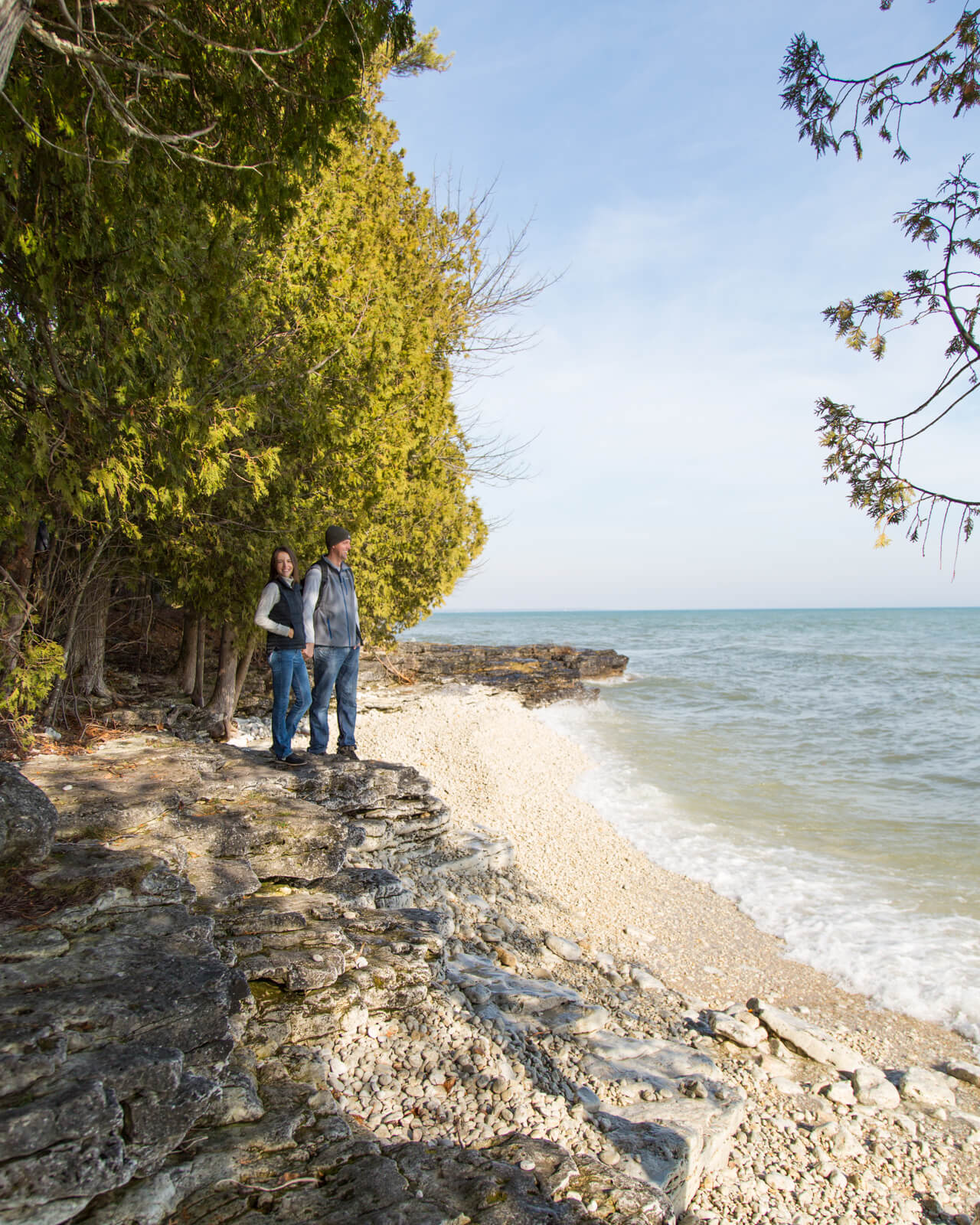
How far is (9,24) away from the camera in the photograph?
2.98m

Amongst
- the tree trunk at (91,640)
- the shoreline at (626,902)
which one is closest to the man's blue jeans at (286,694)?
the shoreline at (626,902)

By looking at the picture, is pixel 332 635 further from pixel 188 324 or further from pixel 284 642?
pixel 188 324

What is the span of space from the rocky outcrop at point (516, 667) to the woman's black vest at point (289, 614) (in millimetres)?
11394

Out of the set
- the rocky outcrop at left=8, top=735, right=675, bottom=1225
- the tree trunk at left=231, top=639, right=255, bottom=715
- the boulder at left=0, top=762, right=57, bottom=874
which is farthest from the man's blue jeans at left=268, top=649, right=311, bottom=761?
the tree trunk at left=231, top=639, right=255, bottom=715

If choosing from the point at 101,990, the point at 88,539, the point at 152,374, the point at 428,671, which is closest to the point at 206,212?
the point at 152,374

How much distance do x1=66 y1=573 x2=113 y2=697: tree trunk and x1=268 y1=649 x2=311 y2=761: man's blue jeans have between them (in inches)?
112

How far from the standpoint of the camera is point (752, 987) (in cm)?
570

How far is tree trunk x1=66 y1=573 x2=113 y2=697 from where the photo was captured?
8555mm

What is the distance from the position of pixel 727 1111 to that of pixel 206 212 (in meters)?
6.88

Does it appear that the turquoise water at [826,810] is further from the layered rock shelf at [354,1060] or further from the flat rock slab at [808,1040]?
the layered rock shelf at [354,1060]

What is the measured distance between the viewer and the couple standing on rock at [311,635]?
705cm

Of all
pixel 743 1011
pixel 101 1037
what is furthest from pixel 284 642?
pixel 743 1011

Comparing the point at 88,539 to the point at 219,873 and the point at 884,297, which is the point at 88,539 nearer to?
the point at 219,873

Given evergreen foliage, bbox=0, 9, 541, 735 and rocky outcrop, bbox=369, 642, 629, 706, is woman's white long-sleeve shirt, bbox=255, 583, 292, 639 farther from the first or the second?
rocky outcrop, bbox=369, 642, 629, 706
